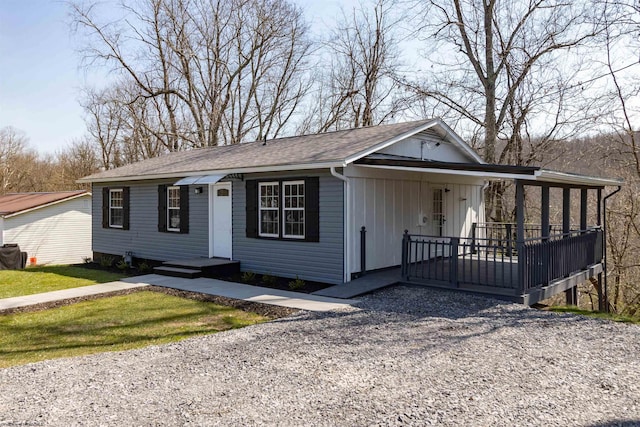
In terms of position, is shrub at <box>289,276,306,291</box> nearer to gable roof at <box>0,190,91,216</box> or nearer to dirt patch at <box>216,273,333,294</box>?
dirt patch at <box>216,273,333,294</box>

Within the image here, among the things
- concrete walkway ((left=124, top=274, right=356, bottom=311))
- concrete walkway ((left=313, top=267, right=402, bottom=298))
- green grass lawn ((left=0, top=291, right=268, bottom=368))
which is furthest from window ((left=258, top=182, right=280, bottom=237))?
green grass lawn ((left=0, top=291, right=268, bottom=368))

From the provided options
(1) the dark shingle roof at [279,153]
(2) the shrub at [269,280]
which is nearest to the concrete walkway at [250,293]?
(2) the shrub at [269,280]

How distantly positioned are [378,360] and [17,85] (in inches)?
714

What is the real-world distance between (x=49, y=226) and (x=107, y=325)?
1709cm

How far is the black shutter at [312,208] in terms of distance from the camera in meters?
9.70

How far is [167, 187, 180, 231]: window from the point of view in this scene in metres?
13.0

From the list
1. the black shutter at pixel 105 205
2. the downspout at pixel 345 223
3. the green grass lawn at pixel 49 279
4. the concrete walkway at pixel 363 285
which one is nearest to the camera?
the concrete walkway at pixel 363 285

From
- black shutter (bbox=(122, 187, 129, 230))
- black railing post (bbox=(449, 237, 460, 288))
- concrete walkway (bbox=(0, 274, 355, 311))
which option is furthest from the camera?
black shutter (bbox=(122, 187, 129, 230))

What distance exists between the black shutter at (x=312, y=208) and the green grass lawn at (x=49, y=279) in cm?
532

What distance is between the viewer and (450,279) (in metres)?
8.45

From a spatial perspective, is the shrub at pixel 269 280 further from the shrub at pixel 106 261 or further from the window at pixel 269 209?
the shrub at pixel 106 261

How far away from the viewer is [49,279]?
1182cm

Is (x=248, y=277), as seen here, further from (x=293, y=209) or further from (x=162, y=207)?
(x=162, y=207)

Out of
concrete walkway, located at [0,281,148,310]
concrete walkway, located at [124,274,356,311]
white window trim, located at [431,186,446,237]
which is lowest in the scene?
concrete walkway, located at [0,281,148,310]
